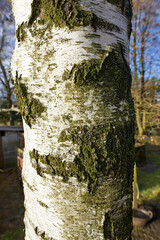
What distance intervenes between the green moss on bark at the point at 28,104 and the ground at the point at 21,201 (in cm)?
432

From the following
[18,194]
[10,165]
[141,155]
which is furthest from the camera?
[10,165]

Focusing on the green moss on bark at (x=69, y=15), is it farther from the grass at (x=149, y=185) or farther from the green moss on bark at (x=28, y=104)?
the grass at (x=149, y=185)

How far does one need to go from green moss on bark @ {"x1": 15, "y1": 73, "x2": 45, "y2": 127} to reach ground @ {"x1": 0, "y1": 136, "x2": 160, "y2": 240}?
4317mm

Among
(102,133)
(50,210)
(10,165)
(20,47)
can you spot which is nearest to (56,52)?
(20,47)

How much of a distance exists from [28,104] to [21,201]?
18.6ft

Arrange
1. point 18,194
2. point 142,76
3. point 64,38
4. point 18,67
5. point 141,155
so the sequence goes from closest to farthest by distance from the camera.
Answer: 1. point 64,38
2. point 18,67
3. point 18,194
4. point 141,155
5. point 142,76

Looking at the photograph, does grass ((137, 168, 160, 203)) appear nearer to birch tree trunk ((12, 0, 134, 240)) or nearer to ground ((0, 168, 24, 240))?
ground ((0, 168, 24, 240))

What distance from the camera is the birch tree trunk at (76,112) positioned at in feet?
1.95

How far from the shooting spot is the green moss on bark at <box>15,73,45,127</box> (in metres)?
0.64

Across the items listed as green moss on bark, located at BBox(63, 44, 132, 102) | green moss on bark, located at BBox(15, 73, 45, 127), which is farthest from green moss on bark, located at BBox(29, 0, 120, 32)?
green moss on bark, located at BBox(15, 73, 45, 127)

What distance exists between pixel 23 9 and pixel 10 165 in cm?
927

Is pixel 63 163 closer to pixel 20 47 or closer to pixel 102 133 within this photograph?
pixel 102 133

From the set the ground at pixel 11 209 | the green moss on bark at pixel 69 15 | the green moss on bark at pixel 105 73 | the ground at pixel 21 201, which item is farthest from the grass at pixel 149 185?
the green moss on bark at pixel 69 15

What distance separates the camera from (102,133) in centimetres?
61
